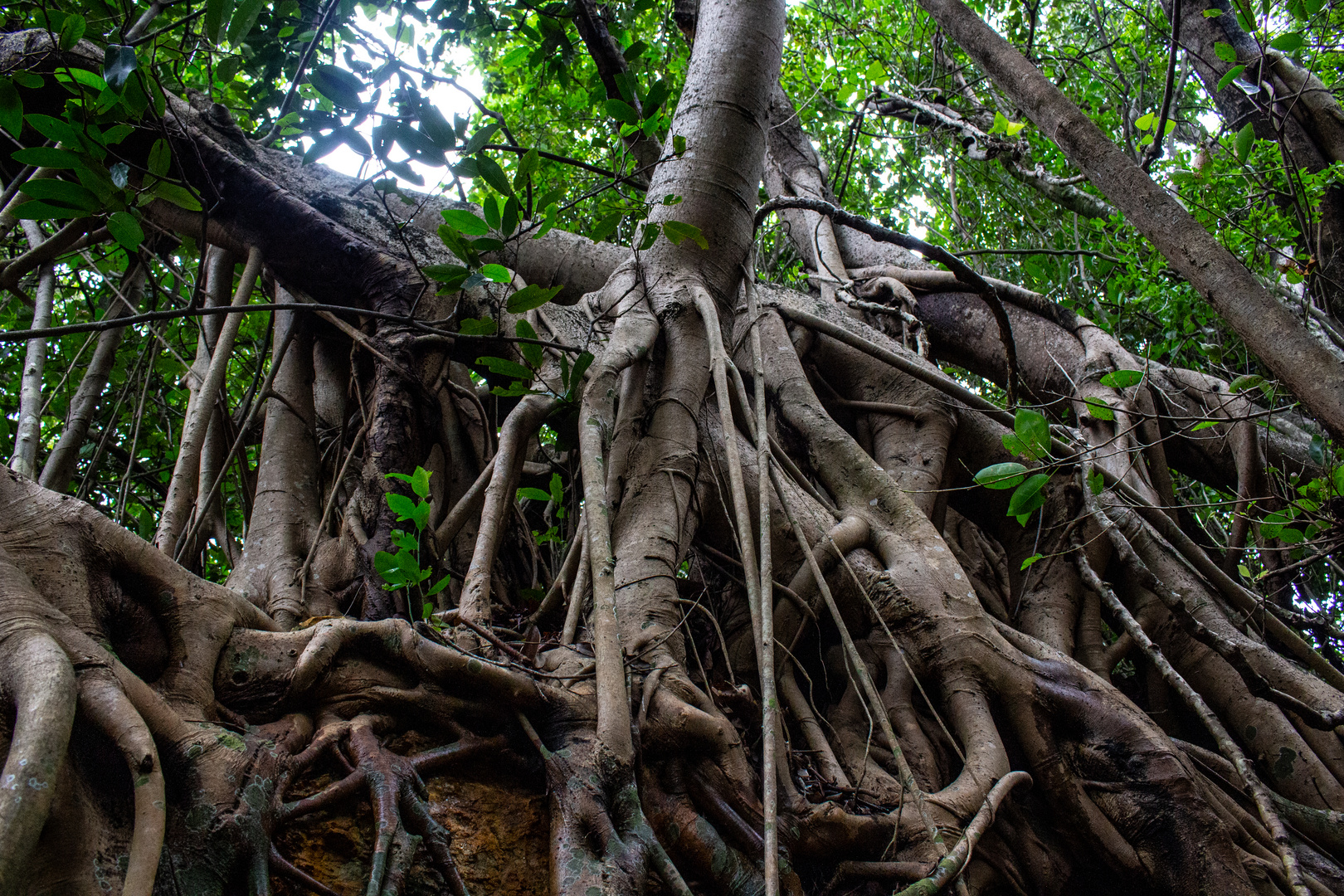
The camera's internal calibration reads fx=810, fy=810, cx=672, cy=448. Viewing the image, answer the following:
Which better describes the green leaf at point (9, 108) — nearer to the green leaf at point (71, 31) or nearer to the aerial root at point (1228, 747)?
the green leaf at point (71, 31)

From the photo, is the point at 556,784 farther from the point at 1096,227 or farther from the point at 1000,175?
the point at 1000,175

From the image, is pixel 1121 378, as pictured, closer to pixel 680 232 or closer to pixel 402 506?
pixel 680 232

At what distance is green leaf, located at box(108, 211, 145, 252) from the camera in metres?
1.39

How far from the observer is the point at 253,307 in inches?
57.1

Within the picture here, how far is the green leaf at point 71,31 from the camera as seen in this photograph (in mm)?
1654

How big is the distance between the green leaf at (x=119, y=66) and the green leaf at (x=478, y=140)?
0.63 meters

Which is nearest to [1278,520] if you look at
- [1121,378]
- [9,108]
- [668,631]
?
[1121,378]

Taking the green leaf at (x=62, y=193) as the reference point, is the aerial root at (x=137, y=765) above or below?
below

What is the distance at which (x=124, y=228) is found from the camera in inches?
55.2

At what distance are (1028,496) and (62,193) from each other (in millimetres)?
1919

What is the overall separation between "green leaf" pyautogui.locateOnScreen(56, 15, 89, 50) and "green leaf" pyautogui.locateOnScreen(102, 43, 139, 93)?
1.03 feet

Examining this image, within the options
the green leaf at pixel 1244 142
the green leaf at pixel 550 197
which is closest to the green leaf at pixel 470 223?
the green leaf at pixel 550 197

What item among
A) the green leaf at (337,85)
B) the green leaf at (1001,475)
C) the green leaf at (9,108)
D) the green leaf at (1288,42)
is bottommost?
the green leaf at (1001,475)

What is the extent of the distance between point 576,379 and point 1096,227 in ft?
11.7
